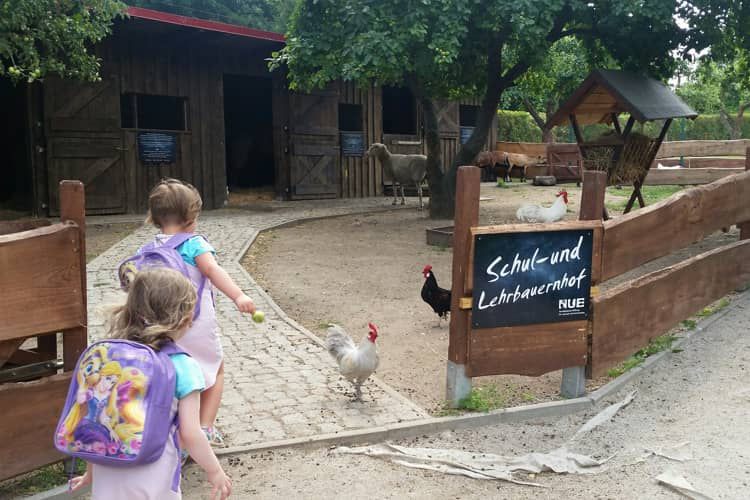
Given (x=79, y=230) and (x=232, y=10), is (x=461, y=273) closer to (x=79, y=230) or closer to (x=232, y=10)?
(x=79, y=230)

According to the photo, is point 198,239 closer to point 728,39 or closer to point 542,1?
point 542,1

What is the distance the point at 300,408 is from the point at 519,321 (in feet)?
4.78

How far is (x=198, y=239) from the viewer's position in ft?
10.4

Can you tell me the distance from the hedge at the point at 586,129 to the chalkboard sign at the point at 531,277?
59.8 ft

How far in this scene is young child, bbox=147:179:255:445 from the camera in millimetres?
3115

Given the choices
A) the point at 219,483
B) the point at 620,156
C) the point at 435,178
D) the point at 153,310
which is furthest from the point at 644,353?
the point at 435,178

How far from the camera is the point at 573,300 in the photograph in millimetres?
4535

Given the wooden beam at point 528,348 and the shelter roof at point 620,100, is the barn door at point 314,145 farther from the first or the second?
the wooden beam at point 528,348

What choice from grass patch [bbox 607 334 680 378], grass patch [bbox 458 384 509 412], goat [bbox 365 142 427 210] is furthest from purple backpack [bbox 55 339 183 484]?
goat [bbox 365 142 427 210]

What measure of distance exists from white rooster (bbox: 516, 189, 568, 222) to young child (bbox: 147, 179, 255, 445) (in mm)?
7068

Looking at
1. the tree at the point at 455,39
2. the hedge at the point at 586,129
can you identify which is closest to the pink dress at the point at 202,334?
the tree at the point at 455,39

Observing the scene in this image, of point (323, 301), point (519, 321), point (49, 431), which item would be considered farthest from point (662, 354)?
point (49, 431)

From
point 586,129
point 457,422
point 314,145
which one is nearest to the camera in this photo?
point 457,422

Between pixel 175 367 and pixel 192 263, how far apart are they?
105cm
